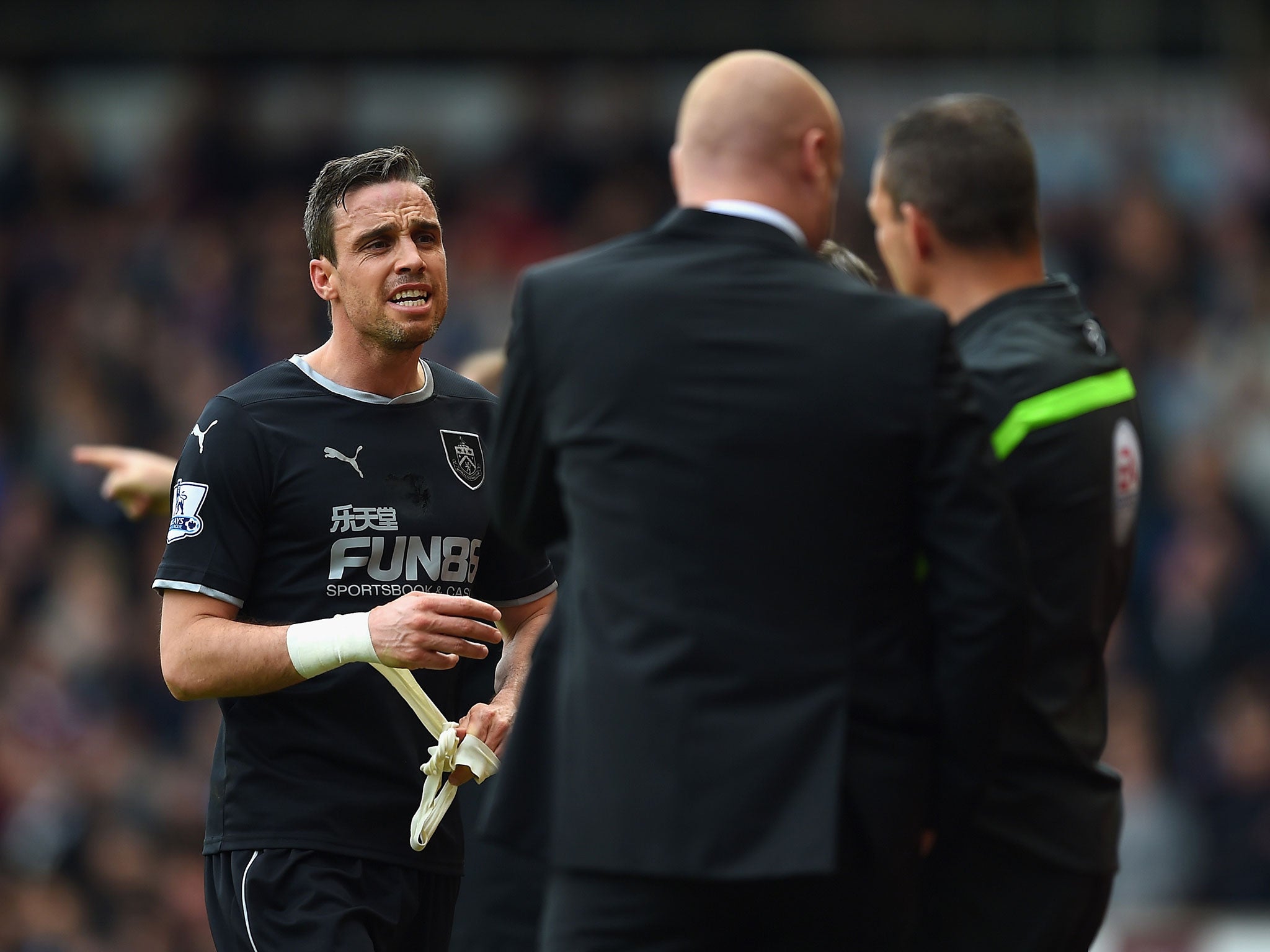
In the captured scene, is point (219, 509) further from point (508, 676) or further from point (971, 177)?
point (971, 177)

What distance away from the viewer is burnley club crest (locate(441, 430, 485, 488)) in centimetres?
442

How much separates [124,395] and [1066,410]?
9.85 meters

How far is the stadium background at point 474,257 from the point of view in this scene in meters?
9.73

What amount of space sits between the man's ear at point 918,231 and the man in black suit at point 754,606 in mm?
633

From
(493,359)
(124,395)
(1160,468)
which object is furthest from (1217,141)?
(493,359)

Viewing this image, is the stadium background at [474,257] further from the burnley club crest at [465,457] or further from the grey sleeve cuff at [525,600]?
the burnley club crest at [465,457]

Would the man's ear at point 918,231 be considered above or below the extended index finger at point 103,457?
above

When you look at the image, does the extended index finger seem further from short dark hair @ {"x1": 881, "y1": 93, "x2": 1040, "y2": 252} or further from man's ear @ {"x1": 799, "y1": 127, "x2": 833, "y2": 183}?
man's ear @ {"x1": 799, "y1": 127, "x2": 833, "y2": 183}

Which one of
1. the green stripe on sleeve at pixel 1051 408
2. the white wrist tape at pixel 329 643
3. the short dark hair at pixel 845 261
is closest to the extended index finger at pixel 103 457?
the white wrist tape at pixel 329 643

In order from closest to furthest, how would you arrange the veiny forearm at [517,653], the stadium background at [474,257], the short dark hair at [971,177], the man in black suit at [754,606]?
1. the man in black suit at [754,606]
2. the short dark hair at [971,177]
3. the veiny forearm at [517,653]
4. the stadium background at [474,257]

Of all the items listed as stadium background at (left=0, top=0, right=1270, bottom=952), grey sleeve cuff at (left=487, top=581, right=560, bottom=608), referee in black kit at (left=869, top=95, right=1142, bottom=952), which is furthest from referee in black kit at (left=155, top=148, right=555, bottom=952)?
stadium background at (left=0, top=0, right=1270, bottom=952)

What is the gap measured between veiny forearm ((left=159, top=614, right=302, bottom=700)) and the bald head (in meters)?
1.40

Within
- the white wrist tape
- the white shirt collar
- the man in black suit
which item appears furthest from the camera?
→ the white wrist tape

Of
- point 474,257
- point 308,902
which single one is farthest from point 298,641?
point 474,257
